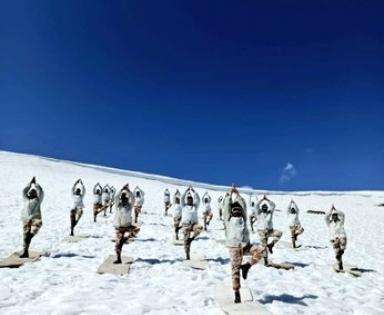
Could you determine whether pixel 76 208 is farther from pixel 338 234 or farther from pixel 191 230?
pixel 338 234

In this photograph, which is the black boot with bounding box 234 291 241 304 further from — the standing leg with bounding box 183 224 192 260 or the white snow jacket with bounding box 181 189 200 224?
the white snow jacket with bounding box 181 189 200 224

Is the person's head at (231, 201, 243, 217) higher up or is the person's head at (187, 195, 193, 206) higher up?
the person's head at (187, 195, 193, 206)

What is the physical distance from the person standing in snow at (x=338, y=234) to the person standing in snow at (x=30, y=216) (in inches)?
423

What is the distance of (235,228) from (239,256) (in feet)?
2.20

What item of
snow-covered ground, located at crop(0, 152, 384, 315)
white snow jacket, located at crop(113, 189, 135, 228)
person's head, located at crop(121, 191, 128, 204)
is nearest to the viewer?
snow-covered ground, located at crop(0, 152, 384, 315)

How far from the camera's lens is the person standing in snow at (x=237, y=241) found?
9586 mm

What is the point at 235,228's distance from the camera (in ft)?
32.4

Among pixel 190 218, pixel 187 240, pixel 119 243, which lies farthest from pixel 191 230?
pixel 119 243

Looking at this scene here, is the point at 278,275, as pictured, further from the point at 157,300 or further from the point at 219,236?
the point at 219,236

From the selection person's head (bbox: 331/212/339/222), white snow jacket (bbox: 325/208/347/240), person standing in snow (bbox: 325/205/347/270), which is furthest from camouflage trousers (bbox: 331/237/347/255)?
person's head (bbox: 331/212/339/222)

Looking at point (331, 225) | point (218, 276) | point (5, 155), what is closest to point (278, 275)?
point (218, 276)

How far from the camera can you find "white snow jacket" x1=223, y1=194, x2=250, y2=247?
9.77 metres

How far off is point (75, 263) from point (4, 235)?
698 centimetres

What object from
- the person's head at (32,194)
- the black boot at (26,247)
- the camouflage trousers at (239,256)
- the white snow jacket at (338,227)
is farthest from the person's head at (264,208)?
the black boot at (26,247)
